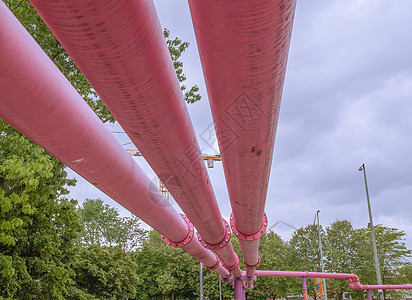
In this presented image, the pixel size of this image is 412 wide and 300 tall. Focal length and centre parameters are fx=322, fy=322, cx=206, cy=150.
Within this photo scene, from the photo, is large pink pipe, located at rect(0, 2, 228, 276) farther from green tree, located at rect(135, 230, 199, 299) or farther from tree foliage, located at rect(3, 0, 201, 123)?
green tree, located at rect(135, 230, 199, 299)

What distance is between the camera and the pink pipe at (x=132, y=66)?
0.95 metres

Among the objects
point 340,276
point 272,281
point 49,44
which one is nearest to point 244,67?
point 49,44

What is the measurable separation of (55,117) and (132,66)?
0.38 m

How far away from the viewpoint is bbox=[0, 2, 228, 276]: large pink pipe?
1.01 m

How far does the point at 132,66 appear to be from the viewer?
113cm

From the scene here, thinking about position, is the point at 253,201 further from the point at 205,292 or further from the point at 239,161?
the point at 205,292

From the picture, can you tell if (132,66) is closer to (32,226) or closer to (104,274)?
(32,226)

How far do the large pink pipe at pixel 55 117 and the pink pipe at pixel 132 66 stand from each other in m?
0.11

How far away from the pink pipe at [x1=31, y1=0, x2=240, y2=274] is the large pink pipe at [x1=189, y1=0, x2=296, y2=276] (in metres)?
0.16

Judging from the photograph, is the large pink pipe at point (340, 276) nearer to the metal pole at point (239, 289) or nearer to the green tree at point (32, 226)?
the metal pole at point (239, 289)

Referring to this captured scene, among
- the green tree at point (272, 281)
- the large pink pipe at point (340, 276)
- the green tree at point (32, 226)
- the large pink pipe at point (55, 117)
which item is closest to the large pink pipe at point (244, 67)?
the large pink pipe at point (55, 117)

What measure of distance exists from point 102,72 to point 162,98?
0.93ft

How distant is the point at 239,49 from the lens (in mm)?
1095

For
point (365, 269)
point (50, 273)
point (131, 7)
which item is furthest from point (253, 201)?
point (365, 269)
